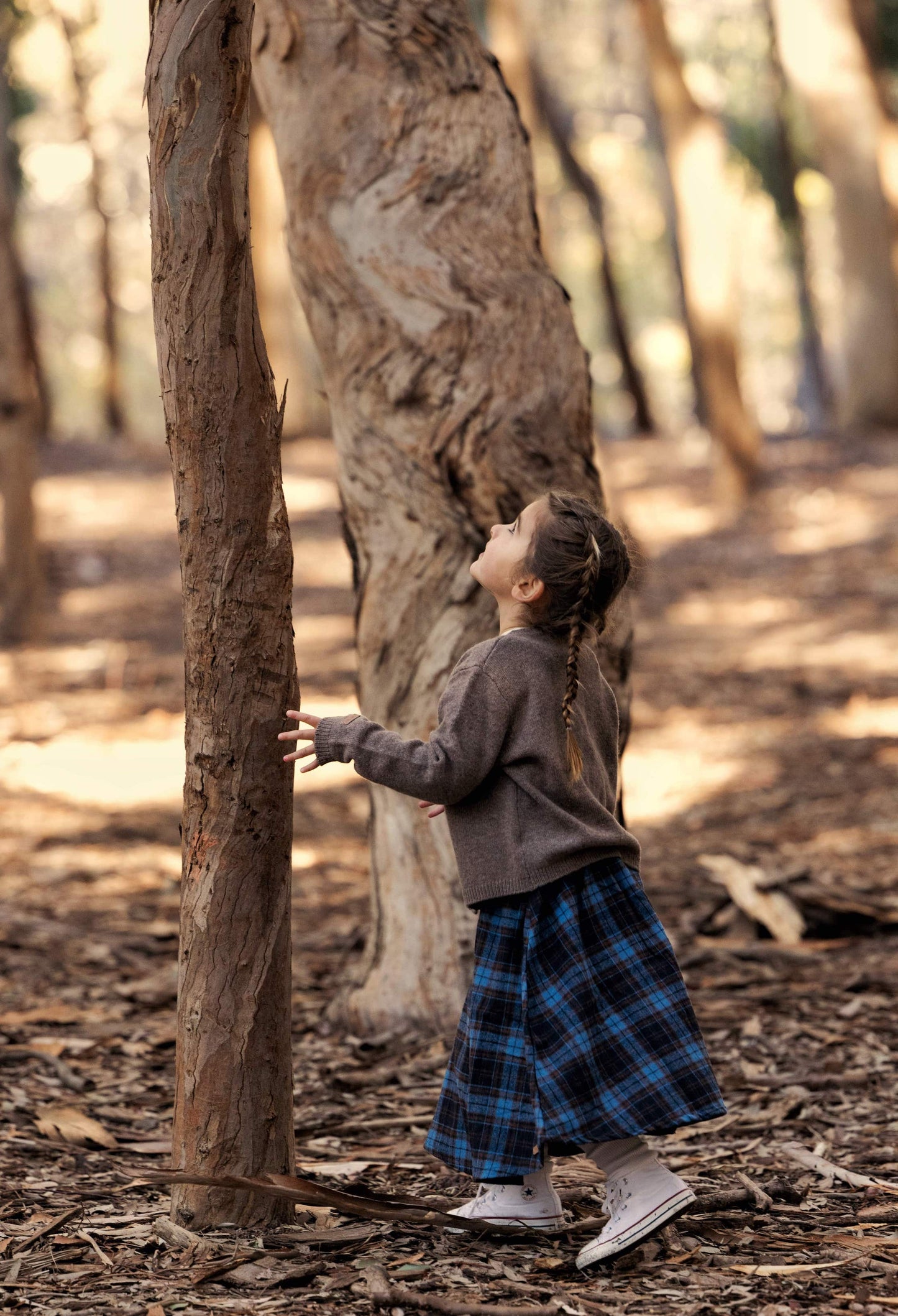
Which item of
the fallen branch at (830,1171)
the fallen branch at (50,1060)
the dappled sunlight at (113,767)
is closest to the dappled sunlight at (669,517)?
the dappled sunlight at (113,767)

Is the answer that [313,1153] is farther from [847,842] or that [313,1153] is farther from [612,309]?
[612,309]

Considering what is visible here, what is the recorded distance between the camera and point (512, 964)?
125 inches

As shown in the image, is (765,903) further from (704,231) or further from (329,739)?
(704,231)

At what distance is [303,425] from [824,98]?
7.41 meters

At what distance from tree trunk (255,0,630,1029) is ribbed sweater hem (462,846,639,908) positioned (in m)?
1.41

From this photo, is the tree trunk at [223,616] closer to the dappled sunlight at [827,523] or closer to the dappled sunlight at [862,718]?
the dappled sunlight at [862,718]

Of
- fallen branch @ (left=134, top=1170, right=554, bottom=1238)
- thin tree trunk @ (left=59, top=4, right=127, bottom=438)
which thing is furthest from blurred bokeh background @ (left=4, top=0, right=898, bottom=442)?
fallen branch @ (left=134, top=1170, right=554, bottom=1238)

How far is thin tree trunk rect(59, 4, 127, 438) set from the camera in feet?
69.0

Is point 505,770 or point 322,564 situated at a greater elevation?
point 322,564

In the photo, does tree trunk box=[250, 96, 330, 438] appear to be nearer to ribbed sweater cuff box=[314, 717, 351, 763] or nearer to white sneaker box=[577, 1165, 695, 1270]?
ribbed sweater cuff box=[314, 717, 351, 763]

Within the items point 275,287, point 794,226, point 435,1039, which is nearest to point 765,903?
point 435,1039

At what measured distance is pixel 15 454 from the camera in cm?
1021

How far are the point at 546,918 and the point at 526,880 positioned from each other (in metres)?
0.12

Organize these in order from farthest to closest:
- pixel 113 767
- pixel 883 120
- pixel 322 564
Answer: pixel 883 120 < pixel 322 564 < pixel 113 767
